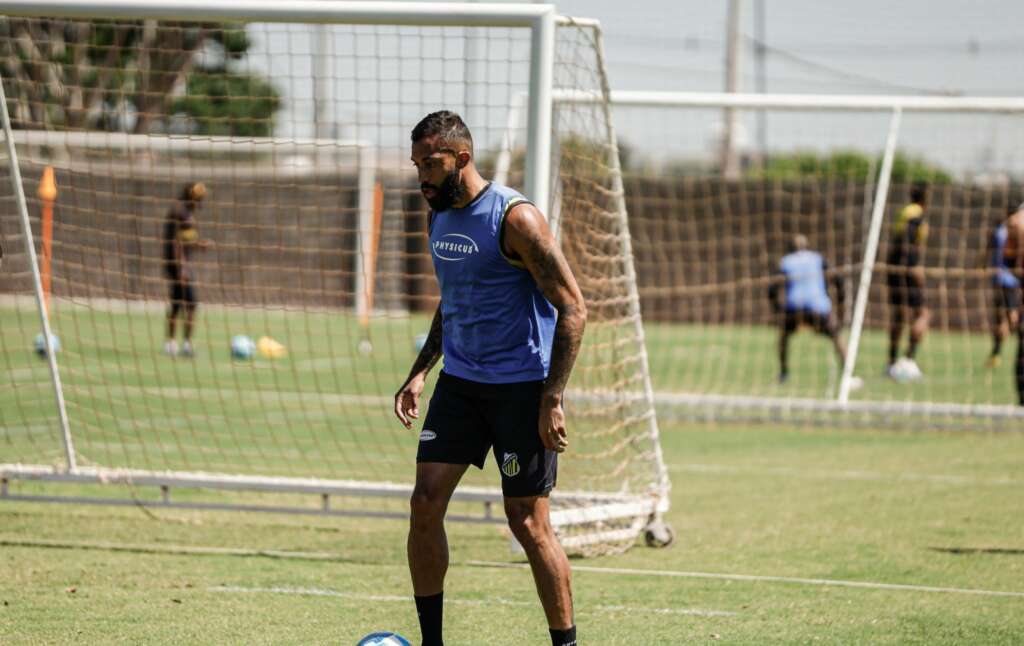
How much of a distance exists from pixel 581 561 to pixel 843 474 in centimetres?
396

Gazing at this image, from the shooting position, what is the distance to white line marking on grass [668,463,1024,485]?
34.9 feet

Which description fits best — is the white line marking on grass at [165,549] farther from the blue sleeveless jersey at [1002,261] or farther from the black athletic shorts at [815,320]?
the black athletic shorts at [815,320]

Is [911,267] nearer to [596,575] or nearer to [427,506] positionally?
[596,575]

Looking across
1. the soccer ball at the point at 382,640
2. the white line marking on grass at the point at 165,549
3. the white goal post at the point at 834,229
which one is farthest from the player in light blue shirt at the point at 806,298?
the soccer ball at the point at 382,640

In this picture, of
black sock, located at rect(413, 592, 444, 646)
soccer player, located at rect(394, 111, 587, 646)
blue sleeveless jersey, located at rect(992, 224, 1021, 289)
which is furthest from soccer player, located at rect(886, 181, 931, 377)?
black sock, located at rect(413, 592, 444, 646)

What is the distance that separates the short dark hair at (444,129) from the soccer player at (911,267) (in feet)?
36.2

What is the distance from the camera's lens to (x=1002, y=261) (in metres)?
14.9

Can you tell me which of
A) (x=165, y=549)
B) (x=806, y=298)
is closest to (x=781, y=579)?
(x=165, y=549)

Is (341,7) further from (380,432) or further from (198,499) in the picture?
(380,432)

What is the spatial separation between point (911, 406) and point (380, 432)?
17.6 ft

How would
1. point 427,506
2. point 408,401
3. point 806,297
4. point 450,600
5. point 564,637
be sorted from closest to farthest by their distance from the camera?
1. point 564,637
2. point 427,506
3. point 408,401
4. point 450,600
5. point 806,297

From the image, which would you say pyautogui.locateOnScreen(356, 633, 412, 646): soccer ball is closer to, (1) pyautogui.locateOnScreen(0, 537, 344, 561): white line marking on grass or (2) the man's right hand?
(2) the man's right hand

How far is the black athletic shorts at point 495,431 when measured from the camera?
5.23 m

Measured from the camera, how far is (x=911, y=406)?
13.6 m
